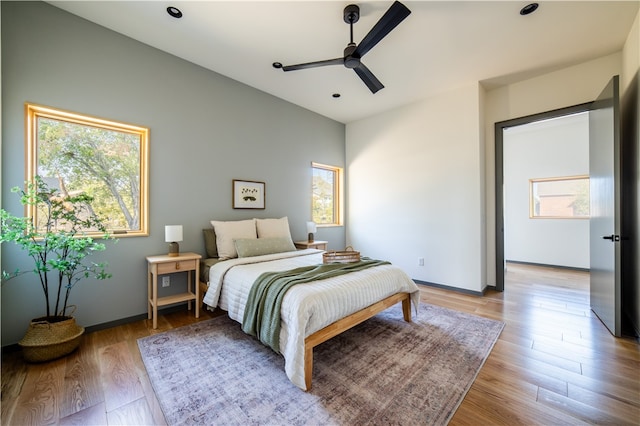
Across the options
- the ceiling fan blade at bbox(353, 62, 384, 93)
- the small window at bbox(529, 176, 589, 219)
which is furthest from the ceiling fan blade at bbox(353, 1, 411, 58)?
the small window at bbox(529, 176, 589, 219)

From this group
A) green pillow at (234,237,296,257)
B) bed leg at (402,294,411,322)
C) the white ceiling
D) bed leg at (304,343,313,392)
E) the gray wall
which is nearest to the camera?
bed leg at (304,343,313,392)

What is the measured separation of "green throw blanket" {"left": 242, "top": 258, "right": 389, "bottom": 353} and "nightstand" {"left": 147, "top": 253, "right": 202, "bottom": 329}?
107 centimetres

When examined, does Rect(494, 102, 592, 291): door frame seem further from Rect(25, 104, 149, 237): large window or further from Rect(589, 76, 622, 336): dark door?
Rect(25, 104, 149, 237): large window

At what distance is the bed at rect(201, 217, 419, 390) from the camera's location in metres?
1.80

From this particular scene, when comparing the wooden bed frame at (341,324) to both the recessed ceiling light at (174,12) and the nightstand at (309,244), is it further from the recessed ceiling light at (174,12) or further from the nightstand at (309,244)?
the recessed ceiling light at (174,12)

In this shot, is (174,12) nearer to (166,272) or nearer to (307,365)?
(166,272)

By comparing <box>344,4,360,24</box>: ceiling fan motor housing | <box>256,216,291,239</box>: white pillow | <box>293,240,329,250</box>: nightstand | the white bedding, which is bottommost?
the white bedding

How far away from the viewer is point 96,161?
9.04 ft

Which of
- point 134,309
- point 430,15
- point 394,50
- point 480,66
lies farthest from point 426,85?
point 134,309

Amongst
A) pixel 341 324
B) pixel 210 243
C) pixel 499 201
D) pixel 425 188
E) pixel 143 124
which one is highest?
pixel 143 124

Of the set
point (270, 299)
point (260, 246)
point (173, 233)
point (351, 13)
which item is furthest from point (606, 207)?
point (173, 233)

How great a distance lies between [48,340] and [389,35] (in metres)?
4.13

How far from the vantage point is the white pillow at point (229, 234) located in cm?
327

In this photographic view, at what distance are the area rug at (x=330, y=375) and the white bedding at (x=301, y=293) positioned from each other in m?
0.23
